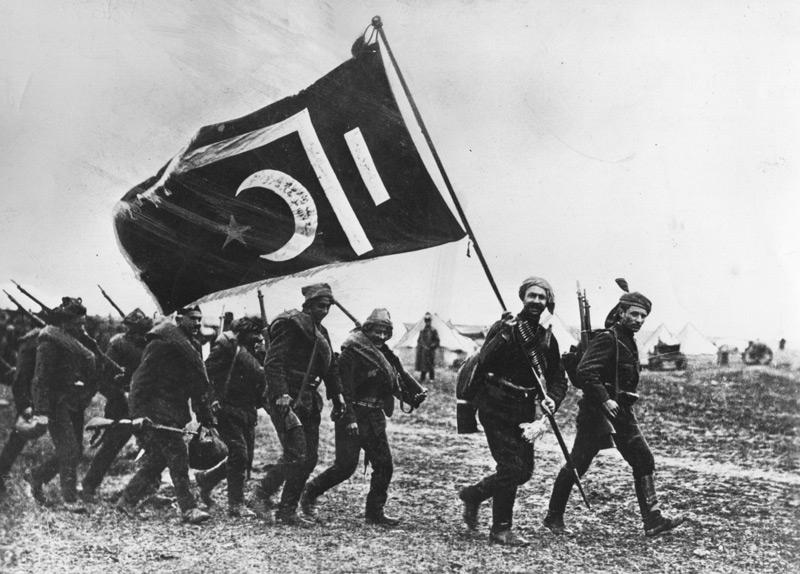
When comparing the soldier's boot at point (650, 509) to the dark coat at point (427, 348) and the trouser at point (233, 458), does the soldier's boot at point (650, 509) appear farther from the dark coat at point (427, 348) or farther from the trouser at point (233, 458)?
the trouser at point (233, 458)

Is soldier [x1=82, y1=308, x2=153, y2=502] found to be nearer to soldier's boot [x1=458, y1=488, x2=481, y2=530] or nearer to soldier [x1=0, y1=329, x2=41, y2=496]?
soldier [x1=0, y1=329, x2=41, y2=496]

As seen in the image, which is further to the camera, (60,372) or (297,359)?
(60,372)

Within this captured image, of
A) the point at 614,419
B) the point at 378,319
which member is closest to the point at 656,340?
the point at 614,419

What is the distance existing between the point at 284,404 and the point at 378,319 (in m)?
0.87

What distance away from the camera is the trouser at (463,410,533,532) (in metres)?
5.04

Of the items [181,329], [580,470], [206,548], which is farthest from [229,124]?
[580,470]

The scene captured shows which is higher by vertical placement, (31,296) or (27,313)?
(31,296)

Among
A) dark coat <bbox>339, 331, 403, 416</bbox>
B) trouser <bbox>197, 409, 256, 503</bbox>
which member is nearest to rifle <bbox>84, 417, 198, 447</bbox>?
trouser <bbox>197, 409, 256, 503</bbox>

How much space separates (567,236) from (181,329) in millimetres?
2907

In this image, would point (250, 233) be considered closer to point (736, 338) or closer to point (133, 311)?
point (133, 311)

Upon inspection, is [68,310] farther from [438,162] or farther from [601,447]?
[601,447]

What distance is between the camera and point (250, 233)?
549cm

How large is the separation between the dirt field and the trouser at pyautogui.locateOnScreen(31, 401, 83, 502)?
141mm

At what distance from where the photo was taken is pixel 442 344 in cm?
619
